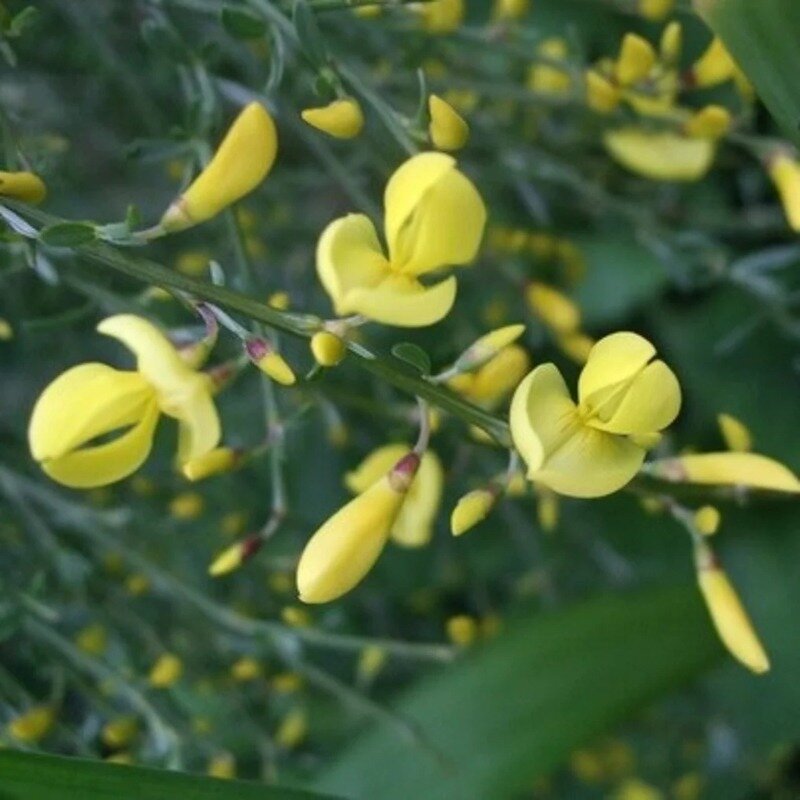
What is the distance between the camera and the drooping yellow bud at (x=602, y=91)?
27.4 inches

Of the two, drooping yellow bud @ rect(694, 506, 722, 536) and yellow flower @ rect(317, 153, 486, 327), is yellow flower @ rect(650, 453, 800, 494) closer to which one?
drooping yellow bud @ rect(694, 506, 722, 536)

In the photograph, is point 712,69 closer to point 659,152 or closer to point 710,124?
point 710,124

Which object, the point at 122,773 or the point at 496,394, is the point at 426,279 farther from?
the point at 122,773

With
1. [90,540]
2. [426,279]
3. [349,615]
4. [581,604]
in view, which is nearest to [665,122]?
[426,279]

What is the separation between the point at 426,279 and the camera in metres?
0.73

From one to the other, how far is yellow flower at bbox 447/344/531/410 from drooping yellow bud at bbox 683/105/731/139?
0.53 feet

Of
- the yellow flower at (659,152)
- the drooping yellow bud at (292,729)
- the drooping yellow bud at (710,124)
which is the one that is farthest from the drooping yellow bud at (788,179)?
the drooping yellow bud at (292,729)

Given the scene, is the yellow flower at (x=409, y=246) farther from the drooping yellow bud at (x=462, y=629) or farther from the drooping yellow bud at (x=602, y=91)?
the drooping yellow bud at (x=462, y=629)

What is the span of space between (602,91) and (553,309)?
178 mm

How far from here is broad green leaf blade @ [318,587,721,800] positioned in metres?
0.86

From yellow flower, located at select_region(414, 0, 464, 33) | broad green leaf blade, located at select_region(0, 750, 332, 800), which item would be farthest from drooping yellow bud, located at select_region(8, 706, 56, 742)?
yellow flower, located at select_region(414, 0, 464, 33)

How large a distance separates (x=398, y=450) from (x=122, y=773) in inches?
8.2

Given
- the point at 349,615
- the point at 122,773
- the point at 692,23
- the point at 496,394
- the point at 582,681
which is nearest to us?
the point at 122,773

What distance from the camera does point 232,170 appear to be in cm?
53
